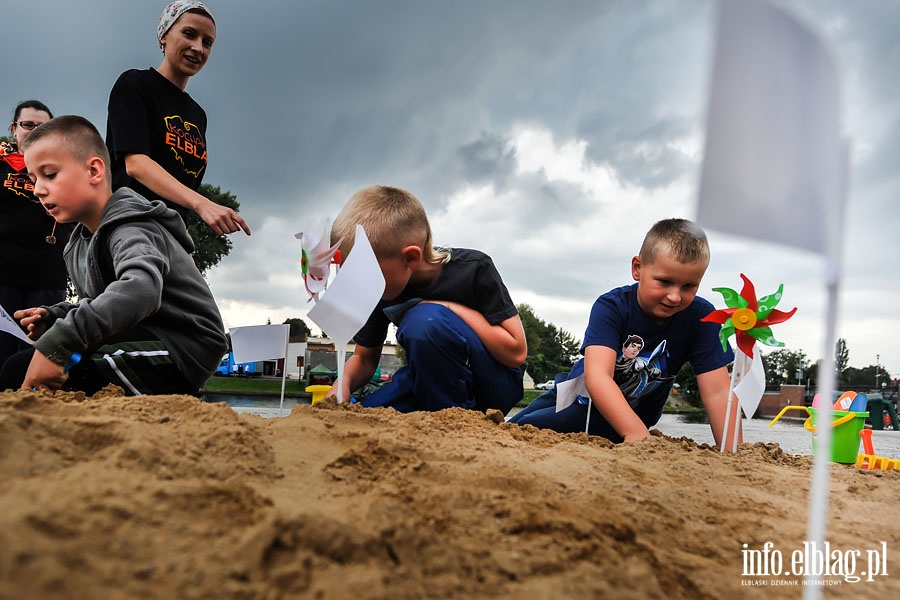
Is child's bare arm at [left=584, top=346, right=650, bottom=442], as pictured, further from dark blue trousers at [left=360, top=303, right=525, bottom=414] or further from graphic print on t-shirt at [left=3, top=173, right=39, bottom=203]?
graphic print on t-shirt at [left=3, top=173, right=39, bottom=203]

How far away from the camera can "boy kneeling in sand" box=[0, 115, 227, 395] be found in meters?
2.37

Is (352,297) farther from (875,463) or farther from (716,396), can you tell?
(875,463)

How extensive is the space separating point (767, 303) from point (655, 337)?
2.10 ft

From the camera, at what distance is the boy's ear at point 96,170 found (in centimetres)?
268

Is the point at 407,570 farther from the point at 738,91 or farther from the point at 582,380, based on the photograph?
the point at 582,380

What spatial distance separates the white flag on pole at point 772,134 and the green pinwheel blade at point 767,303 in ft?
6.15

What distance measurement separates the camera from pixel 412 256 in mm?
2867

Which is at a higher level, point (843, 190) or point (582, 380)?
point (843, 190)

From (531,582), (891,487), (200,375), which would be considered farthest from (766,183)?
(200,375)

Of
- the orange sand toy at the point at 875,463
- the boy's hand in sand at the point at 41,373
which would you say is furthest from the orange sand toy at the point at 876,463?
the boy's hand in sand at the point at 41,373

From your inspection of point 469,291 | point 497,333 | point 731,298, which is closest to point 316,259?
point 469,291

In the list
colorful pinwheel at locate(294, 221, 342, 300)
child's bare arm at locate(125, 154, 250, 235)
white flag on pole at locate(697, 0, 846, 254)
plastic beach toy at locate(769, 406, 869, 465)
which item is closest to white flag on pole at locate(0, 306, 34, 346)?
child's bare arm at locate(125, 154, 250, 235)

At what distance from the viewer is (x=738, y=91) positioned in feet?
2.97

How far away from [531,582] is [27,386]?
6.88 ft
